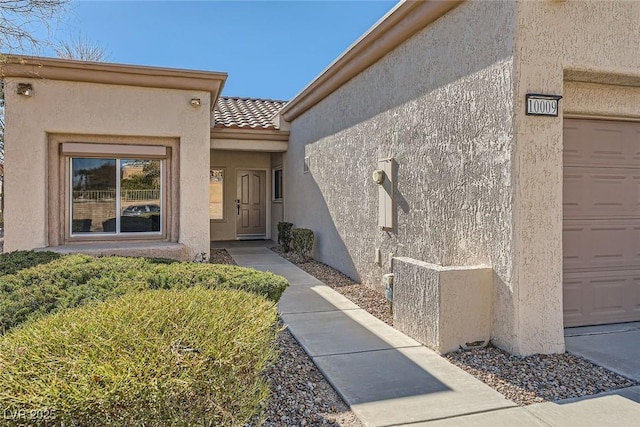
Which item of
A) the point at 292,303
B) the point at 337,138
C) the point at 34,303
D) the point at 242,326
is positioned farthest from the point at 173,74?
the point at 242,326

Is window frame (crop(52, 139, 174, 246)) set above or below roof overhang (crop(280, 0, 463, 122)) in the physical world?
below

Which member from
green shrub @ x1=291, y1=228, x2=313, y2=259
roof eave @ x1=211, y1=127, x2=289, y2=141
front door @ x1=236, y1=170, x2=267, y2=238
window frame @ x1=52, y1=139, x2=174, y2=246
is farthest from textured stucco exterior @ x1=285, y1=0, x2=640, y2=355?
front door @ x1=236, y1=170, x2=267, y2=238

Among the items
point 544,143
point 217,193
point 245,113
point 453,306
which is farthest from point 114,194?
point 544,143

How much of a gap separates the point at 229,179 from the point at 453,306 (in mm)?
12308

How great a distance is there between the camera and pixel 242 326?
2975mm

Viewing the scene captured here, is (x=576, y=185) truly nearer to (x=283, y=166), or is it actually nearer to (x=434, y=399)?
(x=434, y=399)

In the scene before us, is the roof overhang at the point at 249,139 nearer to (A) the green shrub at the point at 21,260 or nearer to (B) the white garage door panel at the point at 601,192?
(A) the green shrub at the point at 21,260

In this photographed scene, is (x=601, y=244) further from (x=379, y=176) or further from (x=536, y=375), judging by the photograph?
(x=379, y=176)

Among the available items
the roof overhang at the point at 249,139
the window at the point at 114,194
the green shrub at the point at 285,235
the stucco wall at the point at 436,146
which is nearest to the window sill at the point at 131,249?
the window at the point at 114,194

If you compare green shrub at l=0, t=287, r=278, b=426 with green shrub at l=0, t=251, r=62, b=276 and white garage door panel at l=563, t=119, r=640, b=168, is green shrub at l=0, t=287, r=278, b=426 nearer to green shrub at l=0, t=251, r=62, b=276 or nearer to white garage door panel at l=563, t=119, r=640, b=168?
green shrub at l=0, t=251, r=62, b=276

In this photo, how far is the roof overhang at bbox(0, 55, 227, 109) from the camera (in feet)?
27.2

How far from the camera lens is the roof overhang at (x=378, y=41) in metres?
6.05

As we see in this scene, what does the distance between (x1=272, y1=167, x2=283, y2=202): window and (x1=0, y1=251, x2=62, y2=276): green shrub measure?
31.2ft

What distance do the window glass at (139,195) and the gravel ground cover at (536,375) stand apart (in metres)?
7.27
